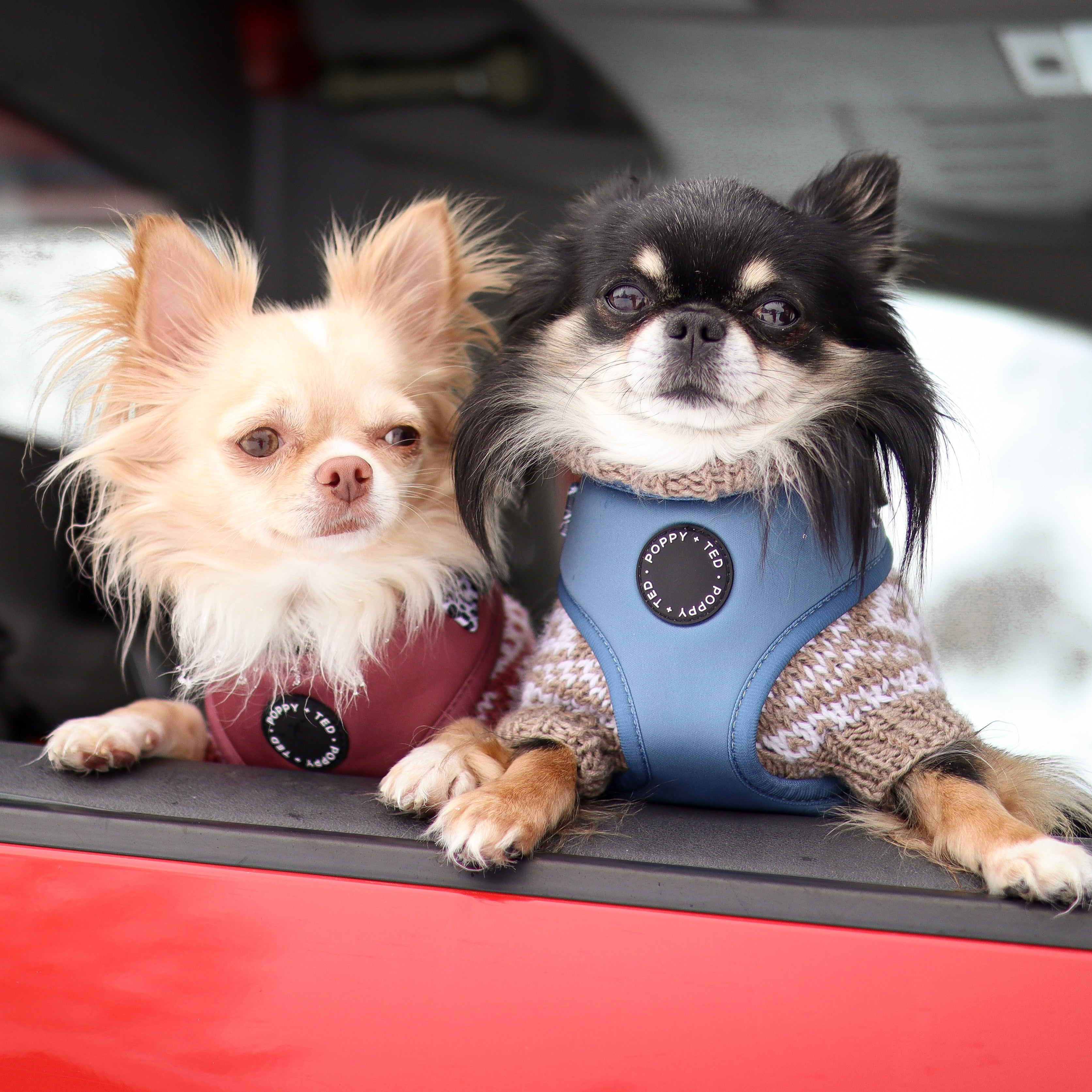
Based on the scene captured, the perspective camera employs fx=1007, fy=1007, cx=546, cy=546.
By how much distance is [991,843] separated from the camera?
3.71ft

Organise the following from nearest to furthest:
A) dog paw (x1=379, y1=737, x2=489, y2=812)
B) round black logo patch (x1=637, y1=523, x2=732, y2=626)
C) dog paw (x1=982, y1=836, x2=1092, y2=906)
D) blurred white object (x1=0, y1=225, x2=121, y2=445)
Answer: dog paw (x1=982, y1=836, x2=1092, y2=906) < dog paw (x1=379, y1=737, x2=489, y2=812) < round black logo patch (x1=637, y1=523, x2=732, y2=626) < blurred white object (x1=0, y1=225, x2=121, y2=445)

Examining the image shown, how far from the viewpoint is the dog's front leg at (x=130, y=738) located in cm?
140

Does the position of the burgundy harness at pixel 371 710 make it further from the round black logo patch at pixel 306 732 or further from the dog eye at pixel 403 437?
the dog eye at pixel 403 437

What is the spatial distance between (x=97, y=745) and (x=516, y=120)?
70.6 inches

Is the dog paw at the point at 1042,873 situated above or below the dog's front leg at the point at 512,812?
above

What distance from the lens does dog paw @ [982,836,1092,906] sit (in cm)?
103

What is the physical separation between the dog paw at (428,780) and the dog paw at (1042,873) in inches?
24.3

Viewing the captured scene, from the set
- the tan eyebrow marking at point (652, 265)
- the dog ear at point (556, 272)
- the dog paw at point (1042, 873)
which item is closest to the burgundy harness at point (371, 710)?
the dog ear at point (556, 272)

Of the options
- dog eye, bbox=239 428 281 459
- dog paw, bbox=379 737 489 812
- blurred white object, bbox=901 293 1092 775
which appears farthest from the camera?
blurred white object, bbox=901 293 1092 775

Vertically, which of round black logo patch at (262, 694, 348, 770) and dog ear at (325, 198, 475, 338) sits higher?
dog ear at (325, 198, 475, 338)

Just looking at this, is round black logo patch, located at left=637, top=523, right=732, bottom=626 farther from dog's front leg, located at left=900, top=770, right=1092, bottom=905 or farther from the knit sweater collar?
dog's front leg, located at left=900, top=770, right=1092, bottom=905

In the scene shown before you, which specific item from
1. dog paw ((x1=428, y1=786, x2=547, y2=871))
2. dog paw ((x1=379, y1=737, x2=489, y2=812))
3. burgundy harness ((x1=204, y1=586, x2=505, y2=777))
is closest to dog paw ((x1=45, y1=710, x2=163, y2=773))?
burgundy harness ((x1=204, y1=586, x2=505, y2=777))

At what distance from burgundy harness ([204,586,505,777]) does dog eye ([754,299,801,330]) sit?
0.67 meters

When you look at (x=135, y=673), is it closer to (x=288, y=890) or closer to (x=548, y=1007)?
(x=288, y=890)
